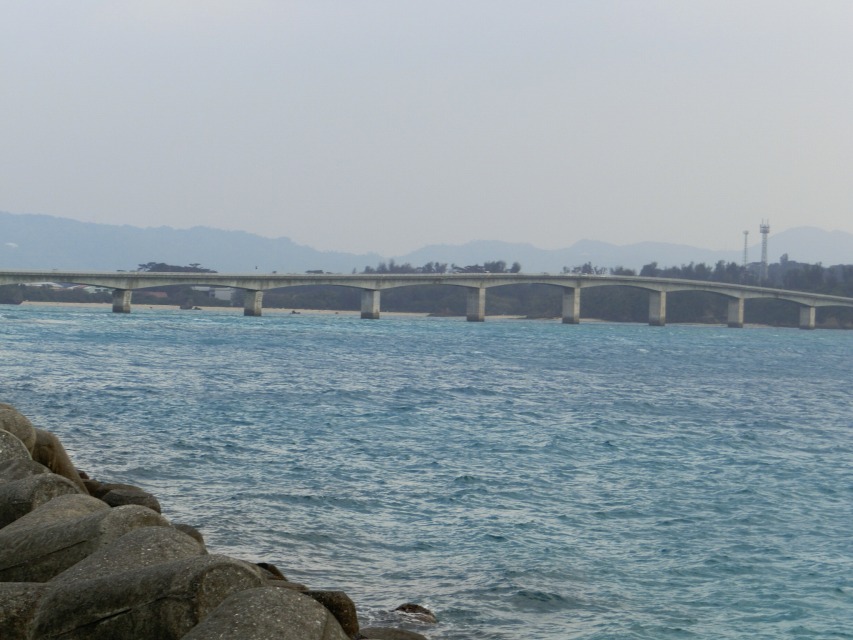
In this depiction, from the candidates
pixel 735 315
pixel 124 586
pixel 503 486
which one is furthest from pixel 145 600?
pixel 735 315

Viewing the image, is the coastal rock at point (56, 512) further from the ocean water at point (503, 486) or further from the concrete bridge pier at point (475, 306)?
the concrete bridge pier at point (475, 306)

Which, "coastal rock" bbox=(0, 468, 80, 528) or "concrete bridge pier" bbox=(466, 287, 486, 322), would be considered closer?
"coastal rock" bbox=(0, 468, 80, 528)

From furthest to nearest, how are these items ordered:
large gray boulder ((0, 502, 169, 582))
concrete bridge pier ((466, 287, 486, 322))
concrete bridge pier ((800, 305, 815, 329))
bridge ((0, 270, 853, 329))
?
concrete bridge pier ((800, 305, 815, 329)) < concrete bridge pier ((466, 287, 486, 322)) < bridge ((0, 270, 853, 329)) < large gray boulder ((0, 502, 169, 582))

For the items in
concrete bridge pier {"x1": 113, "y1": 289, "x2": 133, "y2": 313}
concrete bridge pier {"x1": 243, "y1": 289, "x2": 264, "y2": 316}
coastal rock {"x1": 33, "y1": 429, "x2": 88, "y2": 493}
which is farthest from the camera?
concrete bridge pier {"x1": 243, "y1": 289, "x2": 264, "y2": 316}

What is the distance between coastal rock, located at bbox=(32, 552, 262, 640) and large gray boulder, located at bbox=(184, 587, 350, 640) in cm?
53

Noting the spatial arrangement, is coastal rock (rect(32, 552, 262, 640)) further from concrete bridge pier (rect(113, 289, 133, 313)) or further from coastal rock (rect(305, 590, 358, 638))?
concrete bridge pier (rect(113, 289, 133, 313))

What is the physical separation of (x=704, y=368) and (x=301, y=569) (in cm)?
5893

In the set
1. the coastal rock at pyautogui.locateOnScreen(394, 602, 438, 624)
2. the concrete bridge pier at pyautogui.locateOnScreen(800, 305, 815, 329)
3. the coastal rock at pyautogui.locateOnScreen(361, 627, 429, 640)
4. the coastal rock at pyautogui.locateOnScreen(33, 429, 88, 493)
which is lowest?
the concrete bridge pier at pyautogui.locateOnScreen(800, 305, 815, 329)

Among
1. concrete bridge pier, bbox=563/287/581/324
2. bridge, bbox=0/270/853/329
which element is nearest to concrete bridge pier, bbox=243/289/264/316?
bridge, bbox=0/270/853/329

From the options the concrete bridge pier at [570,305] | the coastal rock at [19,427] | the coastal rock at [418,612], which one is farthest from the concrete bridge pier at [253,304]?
the coastal rock at [418,612]

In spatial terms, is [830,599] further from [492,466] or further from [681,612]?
[492,466]

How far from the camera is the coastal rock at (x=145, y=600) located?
6.94 metres

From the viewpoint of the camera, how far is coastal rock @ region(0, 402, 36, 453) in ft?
45.7

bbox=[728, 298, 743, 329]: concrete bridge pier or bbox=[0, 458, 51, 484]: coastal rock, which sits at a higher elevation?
bbox=[0, 458, 51, 484]: coastal rock
